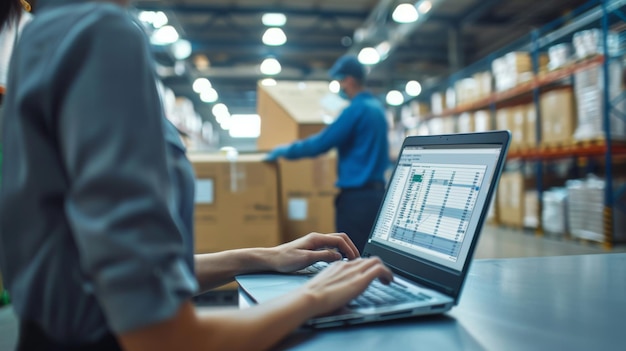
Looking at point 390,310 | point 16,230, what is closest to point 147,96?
point 16,230

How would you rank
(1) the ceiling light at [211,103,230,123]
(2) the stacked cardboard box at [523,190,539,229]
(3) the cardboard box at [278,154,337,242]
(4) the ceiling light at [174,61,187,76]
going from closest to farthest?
(3) the cardboard box at [278,154,337,242] < (2) the stacked cardboard box at [523,190,539,229] < (4) the ceiling light at [174,61,187,76] < (1) the ceiling light at [211,103,230,123]

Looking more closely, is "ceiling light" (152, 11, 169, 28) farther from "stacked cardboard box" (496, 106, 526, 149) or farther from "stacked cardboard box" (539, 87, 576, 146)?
"stacked cardboard box" (539, 87, 576, 146)

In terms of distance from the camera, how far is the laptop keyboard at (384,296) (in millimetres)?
837

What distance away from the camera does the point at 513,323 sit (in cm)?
81

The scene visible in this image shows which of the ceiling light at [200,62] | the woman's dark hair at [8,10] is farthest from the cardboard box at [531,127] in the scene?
the ceiling light at [200,62]

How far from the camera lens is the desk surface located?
72cm

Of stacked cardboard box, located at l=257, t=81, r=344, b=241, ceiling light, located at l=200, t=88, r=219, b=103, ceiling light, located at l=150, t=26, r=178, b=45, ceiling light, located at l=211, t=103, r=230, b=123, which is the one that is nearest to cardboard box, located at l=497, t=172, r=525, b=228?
stacked cardboard box, located at l=257, t=81, r=344, b=241

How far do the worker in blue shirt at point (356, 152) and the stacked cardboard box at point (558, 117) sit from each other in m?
3.21

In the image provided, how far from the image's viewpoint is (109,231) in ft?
1.70

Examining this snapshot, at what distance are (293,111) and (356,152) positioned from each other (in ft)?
2.02

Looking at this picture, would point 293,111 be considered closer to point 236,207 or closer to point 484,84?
point 236,207

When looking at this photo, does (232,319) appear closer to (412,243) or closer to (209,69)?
(412,243)

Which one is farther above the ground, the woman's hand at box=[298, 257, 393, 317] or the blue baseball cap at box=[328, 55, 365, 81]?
the blue baseball cap at box=[328, 55, 365, 81]

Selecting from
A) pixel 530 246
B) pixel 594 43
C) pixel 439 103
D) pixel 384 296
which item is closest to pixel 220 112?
pixel 439 103
